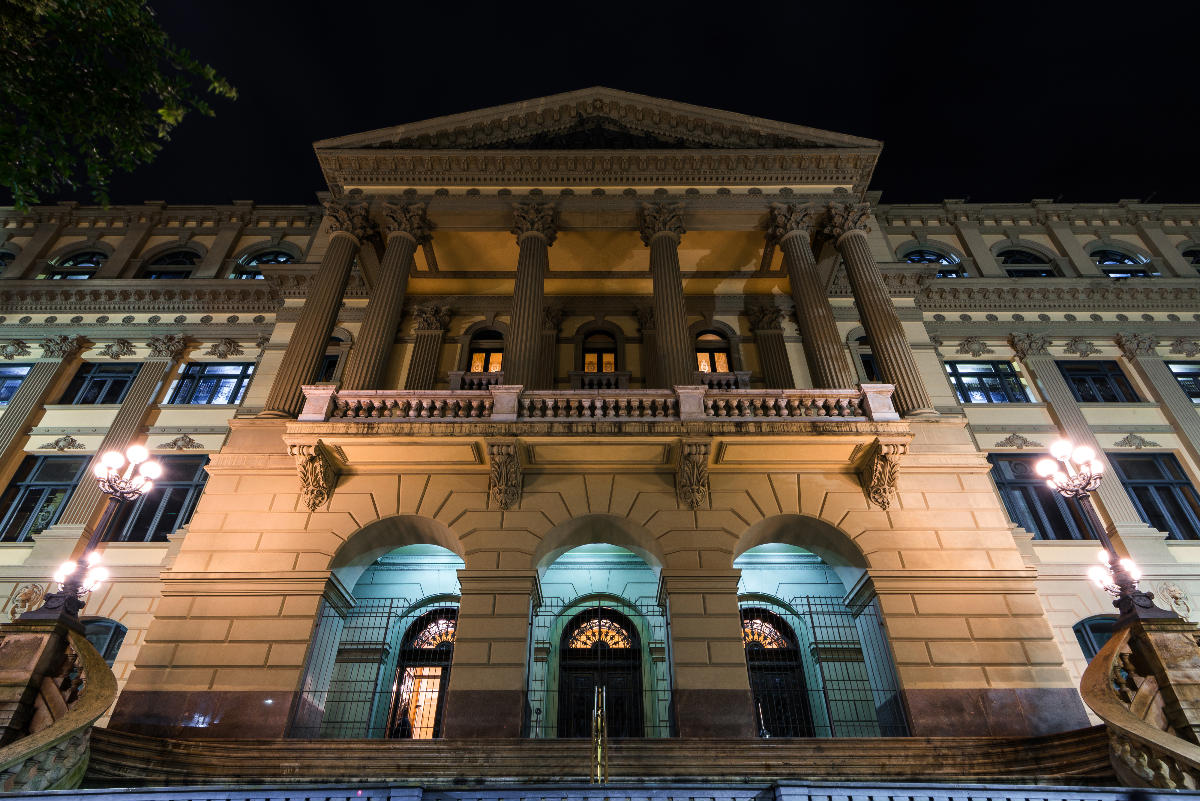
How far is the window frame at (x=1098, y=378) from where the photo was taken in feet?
64.8

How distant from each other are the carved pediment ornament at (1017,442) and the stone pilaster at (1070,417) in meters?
1.07

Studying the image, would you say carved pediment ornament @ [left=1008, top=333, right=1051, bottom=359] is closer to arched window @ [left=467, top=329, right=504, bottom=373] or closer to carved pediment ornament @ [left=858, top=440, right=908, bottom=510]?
carved pediment ornament @ [left=858, top=440, right=908, bottom=510]

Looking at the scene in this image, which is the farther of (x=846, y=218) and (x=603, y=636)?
(x=846, y=218)

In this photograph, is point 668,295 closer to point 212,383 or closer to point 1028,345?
point 1028,345

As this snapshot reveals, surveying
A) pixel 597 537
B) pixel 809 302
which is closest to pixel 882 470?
pixel 809 302

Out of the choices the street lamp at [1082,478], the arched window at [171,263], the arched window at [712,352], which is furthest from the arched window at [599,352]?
the arched window at [171,263]

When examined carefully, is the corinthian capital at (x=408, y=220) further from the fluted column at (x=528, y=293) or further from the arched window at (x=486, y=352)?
the arched window at (x=486, y=352)

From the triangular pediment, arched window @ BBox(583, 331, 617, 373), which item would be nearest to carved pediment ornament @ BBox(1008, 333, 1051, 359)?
the triangular pediment

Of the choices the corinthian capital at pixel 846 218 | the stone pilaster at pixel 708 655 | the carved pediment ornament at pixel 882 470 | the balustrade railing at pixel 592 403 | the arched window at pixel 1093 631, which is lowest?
the stone pilaster at pixel 708 655

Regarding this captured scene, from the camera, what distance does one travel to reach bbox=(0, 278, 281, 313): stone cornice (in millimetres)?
21969

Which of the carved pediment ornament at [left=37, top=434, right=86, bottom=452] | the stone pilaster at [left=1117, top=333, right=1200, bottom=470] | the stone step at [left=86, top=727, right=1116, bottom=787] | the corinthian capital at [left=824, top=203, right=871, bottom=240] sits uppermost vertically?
the corinthian capital at [left=824, top=203, right=871, bottom=240]

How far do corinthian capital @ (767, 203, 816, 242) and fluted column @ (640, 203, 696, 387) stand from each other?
8.53 ft

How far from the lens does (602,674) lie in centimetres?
1584

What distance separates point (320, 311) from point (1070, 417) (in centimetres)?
2110
